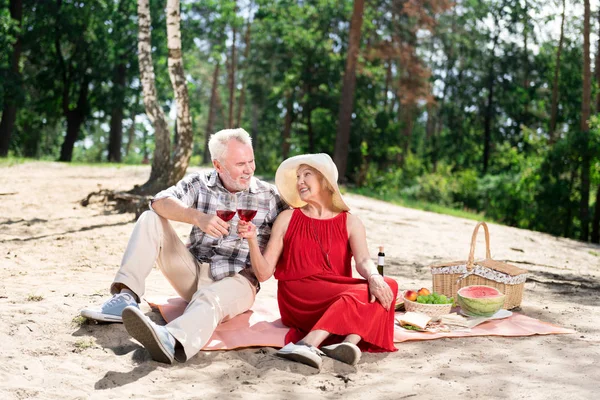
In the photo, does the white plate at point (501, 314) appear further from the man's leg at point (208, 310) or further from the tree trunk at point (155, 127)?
the tree trunk at point (155, 127)

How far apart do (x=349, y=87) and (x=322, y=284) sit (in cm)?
1653

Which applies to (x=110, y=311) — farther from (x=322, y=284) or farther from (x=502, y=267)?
(x=502, y=267)

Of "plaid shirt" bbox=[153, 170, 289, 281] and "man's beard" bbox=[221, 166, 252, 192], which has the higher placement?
"man's beard" bbox=[221, 166, 252, 192]

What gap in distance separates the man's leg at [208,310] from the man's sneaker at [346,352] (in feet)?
2.67

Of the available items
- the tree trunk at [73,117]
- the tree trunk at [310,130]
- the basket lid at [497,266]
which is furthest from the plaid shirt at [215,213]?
the tree trunk at [73,117]

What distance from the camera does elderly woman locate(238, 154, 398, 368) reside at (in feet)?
15.5

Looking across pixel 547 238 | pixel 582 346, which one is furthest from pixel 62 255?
pixel 547 238

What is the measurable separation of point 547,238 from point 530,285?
7.67m

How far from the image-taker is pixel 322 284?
495cm

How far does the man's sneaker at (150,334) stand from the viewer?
13.7ft

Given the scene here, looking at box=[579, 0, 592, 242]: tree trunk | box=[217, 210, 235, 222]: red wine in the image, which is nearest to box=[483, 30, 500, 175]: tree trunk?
box=[579, 0, 592, 242]: tree trunk

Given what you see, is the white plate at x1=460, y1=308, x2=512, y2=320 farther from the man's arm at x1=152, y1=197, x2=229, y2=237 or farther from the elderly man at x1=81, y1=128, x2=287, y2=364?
the man's arm at x1=152, y1=197, x2=229, y2=237

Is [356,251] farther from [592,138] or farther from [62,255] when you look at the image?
[592,138]

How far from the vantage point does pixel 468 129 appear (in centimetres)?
3550
